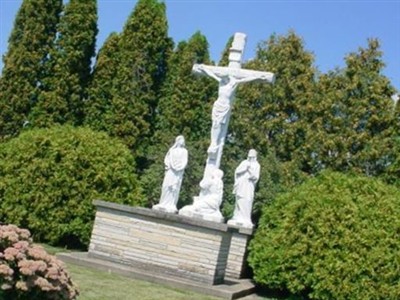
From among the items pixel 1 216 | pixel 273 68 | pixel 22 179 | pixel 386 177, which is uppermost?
pixel 273 68

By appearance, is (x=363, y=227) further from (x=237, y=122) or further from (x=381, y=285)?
(x=237, y=122)

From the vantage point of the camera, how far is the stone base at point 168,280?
10.3 m

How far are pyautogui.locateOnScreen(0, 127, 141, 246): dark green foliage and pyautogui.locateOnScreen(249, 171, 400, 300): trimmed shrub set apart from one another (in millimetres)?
4217

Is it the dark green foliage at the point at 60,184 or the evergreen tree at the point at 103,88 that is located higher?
the evergreen tree at the point at 103,88

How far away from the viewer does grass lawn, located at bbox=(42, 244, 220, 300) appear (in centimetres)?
887

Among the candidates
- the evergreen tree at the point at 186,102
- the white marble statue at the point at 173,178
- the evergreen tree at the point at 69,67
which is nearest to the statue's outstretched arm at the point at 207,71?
the white marble statue at the point at 173,178

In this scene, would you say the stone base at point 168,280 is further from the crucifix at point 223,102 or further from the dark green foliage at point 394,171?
the dark green foliage at point 394,171

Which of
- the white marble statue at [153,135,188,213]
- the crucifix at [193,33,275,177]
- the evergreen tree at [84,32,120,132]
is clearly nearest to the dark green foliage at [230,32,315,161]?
the evergreen tree at [84,32,120,132]

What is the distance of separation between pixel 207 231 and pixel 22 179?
603 centimetres

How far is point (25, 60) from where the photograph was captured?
1997 centimetres

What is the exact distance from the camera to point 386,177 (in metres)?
18.8

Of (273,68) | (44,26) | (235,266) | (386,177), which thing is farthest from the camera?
(273,68)

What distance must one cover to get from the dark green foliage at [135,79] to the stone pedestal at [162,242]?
8355 millimetres

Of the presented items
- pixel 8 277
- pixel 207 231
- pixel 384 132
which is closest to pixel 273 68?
pixel 384 132
